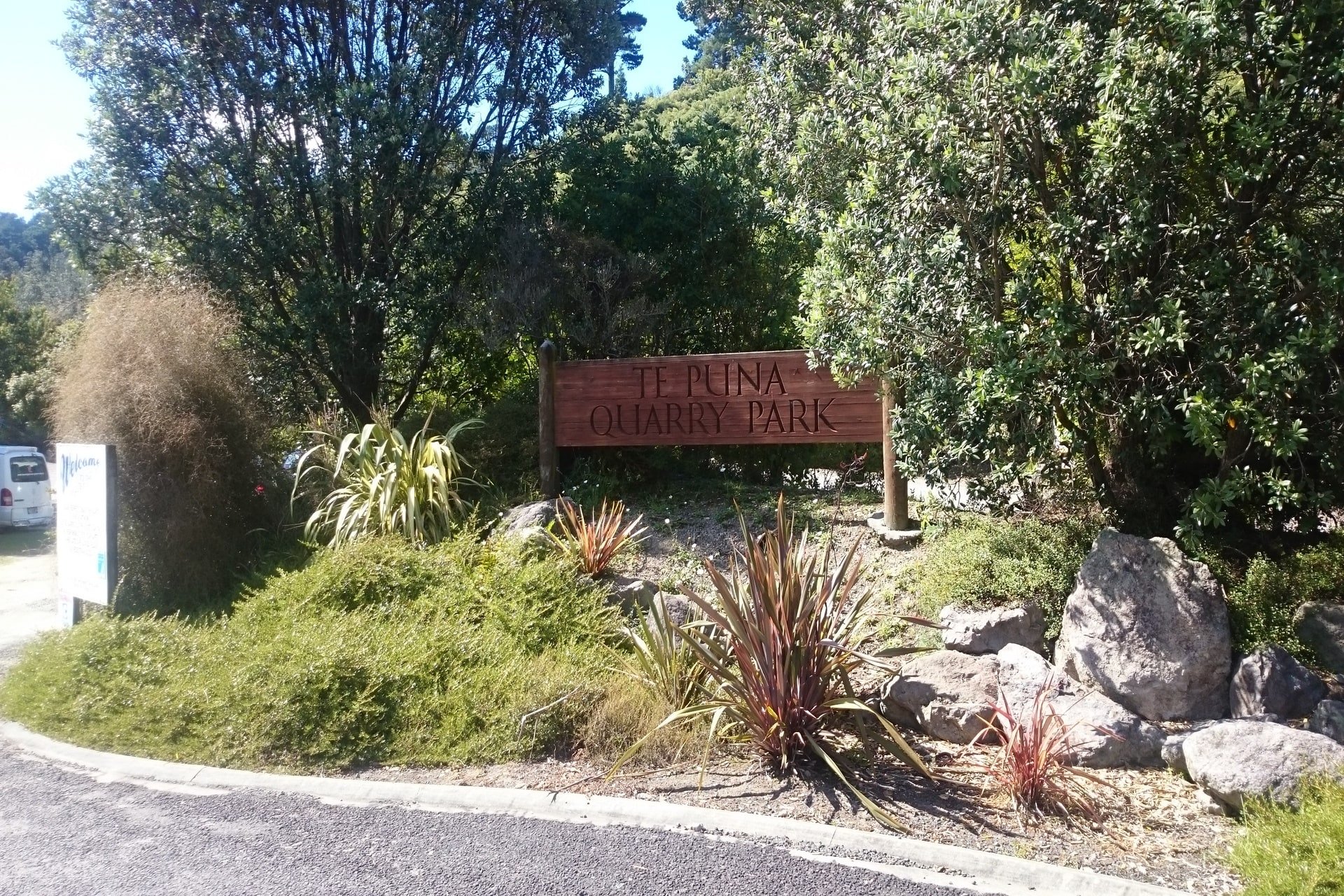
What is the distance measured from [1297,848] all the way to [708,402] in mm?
6046


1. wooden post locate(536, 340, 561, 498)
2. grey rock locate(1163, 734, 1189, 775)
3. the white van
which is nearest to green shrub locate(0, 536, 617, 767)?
wooden post locate(536, 340, 561, 498)

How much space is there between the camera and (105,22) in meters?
Answer: 10.2

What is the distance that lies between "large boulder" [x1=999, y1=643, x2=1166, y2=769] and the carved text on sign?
3576 millimetres

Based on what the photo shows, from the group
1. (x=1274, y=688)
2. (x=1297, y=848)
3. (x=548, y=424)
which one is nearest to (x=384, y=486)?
(x=548, y=424)

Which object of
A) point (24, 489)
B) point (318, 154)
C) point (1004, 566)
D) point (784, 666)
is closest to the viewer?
point (784, 666)

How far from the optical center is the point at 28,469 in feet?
53.4

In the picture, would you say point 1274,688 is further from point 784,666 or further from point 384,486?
point 384,486

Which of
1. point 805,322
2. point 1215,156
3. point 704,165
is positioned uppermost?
point 704,165

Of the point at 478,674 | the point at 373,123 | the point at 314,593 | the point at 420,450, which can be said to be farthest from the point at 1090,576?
the point at 373,123

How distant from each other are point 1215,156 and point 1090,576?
241 cm

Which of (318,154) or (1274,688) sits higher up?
(318,154)

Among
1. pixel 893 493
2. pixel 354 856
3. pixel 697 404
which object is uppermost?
pixel 697 404

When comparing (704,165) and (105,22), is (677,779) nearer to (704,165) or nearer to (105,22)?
(704,165)

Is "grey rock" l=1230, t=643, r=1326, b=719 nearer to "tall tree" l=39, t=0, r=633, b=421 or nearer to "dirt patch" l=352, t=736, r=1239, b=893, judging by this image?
"dirt patch" l=352, t=736, r=1239, b=893
